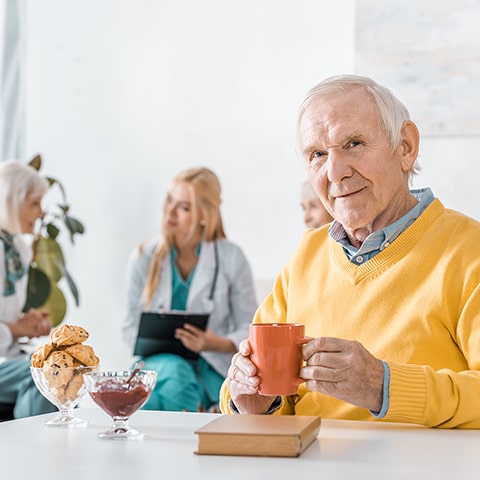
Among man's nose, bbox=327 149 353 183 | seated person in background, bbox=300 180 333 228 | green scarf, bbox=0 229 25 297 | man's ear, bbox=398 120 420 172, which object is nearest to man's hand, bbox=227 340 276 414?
man's nose, bbox=327 149 353 183

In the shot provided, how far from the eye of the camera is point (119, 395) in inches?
47.5

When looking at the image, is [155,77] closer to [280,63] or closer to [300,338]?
[280,63]

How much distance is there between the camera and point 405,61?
3.95 m

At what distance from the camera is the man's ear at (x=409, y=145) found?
160 cm

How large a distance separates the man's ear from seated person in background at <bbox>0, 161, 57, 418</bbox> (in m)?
1.93

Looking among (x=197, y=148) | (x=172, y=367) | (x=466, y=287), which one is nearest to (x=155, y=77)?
(x=197, y=148)

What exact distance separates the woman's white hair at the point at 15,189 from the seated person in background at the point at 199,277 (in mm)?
490

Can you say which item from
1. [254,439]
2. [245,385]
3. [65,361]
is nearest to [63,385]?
[65,361]

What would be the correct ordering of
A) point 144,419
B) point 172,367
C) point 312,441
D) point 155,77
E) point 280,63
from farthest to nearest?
1. point 155,77
2. point 280,63
3. point 172,367
4. point 144,419
5. point 312,441

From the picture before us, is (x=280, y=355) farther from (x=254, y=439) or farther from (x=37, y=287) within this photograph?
(x=37, y=287)

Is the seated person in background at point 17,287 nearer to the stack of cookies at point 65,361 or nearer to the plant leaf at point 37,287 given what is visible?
the plant leaf at point 37,287

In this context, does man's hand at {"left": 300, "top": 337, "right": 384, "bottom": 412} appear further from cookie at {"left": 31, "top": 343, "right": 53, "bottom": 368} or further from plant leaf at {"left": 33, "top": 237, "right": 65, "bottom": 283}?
plant leaf at {"left": 33, "top": 237, "right": 65, "bottom": 283}

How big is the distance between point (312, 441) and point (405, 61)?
3045mm

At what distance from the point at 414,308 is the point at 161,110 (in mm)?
3188
